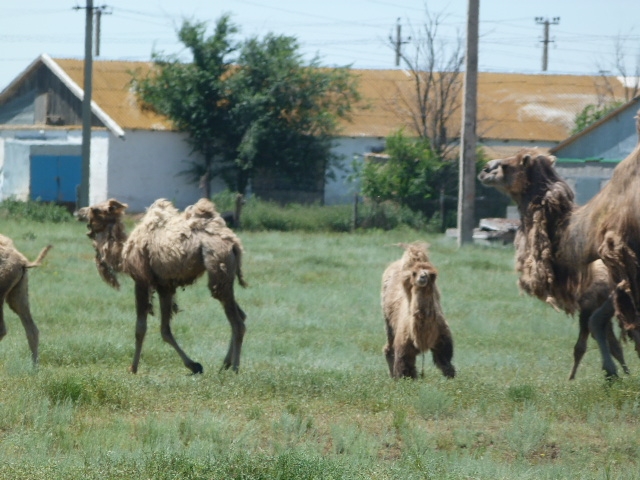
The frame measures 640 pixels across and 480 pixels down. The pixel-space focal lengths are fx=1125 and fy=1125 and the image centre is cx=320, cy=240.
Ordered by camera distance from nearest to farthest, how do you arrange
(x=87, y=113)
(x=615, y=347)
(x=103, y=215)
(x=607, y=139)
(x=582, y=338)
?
(x=582, y=338) < (x=615, y=347) < (x=103, y=215) < (x=87, y=113) < (x=607, y=139)

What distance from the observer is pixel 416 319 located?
10414 millimetres

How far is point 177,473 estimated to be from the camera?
22.1 feet

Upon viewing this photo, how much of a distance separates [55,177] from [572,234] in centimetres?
3651

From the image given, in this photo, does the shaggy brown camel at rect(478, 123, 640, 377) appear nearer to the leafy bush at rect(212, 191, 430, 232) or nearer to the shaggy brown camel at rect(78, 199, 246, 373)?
the shaggy brown camel at rect(78, 199, 246, 373)

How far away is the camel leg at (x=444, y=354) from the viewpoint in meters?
10.8

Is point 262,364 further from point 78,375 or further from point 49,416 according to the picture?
point 49,416

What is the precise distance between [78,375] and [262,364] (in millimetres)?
3190

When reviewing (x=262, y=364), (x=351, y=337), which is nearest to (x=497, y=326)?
(x=351, y=337)

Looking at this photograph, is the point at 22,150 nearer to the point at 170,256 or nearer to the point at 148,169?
the point at 148,169

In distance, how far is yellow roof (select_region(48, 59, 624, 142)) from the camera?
45406 mm

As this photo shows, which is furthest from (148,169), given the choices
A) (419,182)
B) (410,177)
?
(419,182)

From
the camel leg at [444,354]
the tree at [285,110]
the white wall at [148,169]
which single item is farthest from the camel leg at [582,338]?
the white wall at [148,169]

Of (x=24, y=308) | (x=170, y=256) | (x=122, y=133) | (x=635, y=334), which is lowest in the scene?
(x=24, y=308)

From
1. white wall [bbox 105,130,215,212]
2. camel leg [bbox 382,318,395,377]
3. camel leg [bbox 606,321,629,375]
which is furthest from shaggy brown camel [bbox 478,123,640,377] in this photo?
white wall [bbox 105,130,215,212]
